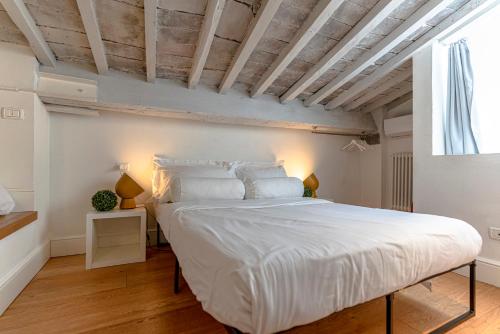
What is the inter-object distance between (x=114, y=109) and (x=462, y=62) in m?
3.34

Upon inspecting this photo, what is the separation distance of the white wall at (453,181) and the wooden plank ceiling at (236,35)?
439 mm

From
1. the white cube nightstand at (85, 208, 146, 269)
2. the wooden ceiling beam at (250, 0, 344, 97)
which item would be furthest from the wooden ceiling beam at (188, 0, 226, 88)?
the white cube nightstand at (85, 208, 146, 269)

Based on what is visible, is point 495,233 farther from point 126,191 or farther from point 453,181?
point 126,191

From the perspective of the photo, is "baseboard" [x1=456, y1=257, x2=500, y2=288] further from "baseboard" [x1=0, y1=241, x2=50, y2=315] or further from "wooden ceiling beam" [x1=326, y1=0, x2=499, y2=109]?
"baseboard" [x1=0, y1=241, x2=50, y2=315]

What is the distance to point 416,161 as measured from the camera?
239 cm

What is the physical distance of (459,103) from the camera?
7.02 ft

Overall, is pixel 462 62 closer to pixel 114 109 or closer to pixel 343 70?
pixel 343 70

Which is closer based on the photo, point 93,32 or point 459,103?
point 93,32

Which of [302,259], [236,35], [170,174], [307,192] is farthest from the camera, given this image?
[307,192]

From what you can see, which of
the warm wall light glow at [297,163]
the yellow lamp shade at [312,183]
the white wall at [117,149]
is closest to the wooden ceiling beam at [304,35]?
the white wall at [117,149]

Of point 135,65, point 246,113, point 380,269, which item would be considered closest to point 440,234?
point 380,269

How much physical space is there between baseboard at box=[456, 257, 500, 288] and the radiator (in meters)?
1.33

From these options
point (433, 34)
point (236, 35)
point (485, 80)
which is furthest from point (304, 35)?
point (485, 80)

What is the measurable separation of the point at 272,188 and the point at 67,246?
213 cm
